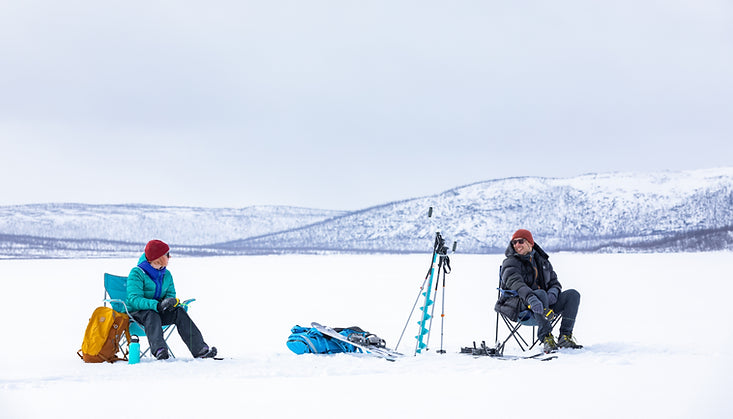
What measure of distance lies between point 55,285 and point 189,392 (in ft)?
32.3

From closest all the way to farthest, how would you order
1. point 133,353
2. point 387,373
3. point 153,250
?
point 387,373 → point 133,353 → point 153,250

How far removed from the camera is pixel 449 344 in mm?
6016

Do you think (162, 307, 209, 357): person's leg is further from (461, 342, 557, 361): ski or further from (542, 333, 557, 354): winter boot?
(542, 333, 557, 354): winter boot

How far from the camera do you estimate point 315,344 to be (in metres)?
5.21

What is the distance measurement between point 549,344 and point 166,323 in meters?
2.51

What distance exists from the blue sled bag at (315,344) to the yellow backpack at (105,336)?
3.55 feet

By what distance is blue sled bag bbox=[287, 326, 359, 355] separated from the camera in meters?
5.21

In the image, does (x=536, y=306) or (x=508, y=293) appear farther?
(x=508, y=293)

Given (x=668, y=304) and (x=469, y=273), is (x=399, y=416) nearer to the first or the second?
(x=668, y=304)

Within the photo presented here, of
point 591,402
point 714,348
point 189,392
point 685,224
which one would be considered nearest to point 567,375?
point 591,402

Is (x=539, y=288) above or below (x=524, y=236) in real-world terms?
below

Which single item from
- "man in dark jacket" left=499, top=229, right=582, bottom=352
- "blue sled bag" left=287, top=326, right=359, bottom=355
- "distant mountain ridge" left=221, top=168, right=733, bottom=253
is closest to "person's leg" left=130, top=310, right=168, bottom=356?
"blue sled bag" left=287, top=326, right=359, bottom=355

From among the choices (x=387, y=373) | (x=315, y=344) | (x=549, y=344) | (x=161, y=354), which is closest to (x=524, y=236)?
(x=549, y=344)

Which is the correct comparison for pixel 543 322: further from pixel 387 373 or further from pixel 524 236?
pixel 387 373
